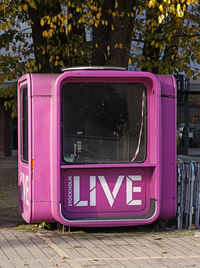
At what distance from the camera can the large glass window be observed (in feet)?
27.7

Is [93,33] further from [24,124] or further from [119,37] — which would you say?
[24,124]

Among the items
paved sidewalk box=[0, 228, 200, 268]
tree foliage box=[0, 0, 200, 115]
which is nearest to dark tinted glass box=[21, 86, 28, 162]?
paved sidewalk box=[0, 228, 200, 268]

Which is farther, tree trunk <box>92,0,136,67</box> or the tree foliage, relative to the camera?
the tree foliage

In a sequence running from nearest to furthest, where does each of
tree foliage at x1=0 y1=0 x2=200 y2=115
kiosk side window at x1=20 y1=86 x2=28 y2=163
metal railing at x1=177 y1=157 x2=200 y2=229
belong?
kiosk side window at x1=20 y1=86 x2=28 y2=163 → metal railing at x1=177 y1=157 x2=200 y2=229 → tree foliage at x1=0 y1=0 x2=200 y2=115

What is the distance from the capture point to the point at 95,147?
8.48m

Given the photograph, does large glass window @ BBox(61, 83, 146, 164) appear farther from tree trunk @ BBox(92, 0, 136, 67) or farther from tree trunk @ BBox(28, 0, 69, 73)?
tree trunk @ BBox(28, 0, 69, 73)

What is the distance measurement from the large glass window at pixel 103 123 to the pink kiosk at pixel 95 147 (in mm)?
13

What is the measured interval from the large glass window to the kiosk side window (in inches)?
26.4

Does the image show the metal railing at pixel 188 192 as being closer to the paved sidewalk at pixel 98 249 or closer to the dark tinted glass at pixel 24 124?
the paved sidewalk at pixel 98 249

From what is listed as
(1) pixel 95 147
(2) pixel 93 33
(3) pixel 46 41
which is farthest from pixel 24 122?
(3) pixel 46 41

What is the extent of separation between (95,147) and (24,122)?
3.75 ft

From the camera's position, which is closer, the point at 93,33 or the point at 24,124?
the point at 24,124

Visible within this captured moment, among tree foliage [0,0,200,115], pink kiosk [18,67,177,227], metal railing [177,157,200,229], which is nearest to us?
pink kiosk [18,67,177,227]

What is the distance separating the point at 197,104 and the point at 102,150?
79.9ft
